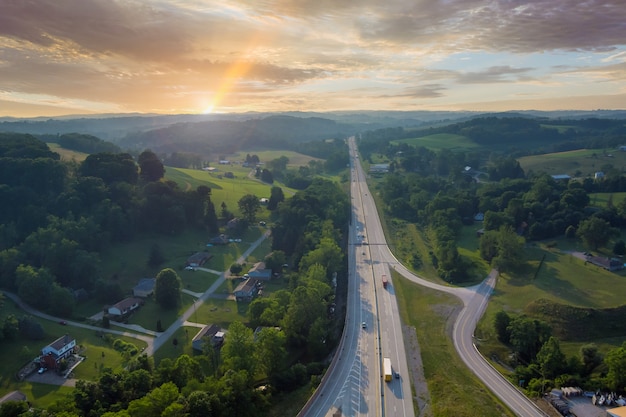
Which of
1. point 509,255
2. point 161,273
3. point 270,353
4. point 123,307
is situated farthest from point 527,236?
point 123,307

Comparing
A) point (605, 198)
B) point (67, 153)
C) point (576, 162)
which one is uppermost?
point (67, 153)

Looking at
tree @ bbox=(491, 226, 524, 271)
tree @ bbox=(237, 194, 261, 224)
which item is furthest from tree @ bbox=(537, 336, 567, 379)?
tree @ bbox=(237, 194, 261, 224)

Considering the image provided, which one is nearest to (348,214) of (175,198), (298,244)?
(298,244)

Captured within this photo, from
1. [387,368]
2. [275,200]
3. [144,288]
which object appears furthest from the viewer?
[275,200]

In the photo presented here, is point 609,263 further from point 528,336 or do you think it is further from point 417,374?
point 417,374

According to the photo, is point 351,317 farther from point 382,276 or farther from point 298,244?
point 298,244

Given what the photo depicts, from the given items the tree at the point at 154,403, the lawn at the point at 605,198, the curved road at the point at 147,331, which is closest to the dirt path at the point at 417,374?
the tree at the point at 154,403

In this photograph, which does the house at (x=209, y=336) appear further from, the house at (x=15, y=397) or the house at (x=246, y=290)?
the house at (x=15, y=397)
